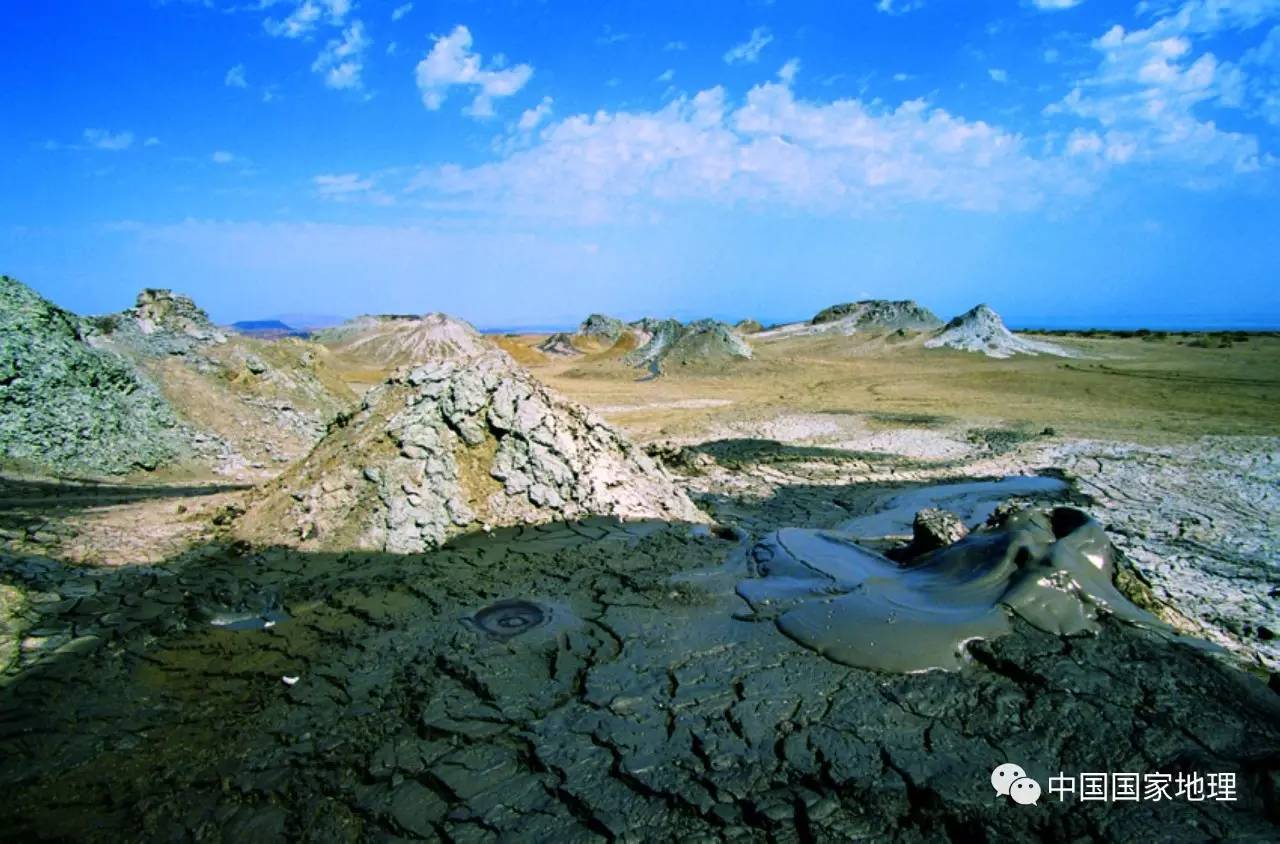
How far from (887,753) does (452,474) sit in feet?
15.2

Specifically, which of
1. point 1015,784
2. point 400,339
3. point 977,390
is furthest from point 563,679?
point 400,339

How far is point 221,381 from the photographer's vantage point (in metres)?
11.3

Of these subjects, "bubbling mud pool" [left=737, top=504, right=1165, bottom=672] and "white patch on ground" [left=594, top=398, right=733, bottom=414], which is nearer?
"bubbling mud pool" [left=737, top=504, right=1165, bottom=672]

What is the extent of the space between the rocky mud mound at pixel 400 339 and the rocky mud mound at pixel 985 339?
20.4 metres

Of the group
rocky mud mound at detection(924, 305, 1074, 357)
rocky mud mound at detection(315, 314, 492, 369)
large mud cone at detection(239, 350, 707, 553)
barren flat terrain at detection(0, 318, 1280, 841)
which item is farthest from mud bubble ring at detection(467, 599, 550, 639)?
rocky mud mound at detection(924, 305, 1074, 357)

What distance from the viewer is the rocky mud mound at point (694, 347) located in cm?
2666

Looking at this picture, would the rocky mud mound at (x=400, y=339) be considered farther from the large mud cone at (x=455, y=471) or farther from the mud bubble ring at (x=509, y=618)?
the mud bubble ring at (x=509, y=618)

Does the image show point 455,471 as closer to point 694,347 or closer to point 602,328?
point 694,347

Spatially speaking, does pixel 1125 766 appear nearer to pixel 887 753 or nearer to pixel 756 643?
pixel 887 753

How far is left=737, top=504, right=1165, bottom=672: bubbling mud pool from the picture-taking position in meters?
3.90

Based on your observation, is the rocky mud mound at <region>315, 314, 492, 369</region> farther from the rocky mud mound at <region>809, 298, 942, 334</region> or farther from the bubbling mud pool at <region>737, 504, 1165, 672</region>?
the bubbling mud pool at <region>737, 504, 1165, 672</region>

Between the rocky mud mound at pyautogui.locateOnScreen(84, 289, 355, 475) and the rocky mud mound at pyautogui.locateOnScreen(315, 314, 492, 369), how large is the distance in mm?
14940

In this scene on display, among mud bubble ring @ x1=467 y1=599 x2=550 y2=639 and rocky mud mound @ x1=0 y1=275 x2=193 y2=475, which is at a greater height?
rocky mud mound @ x1=0 y1=275 x2=193 y2=475

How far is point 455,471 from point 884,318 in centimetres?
3291
